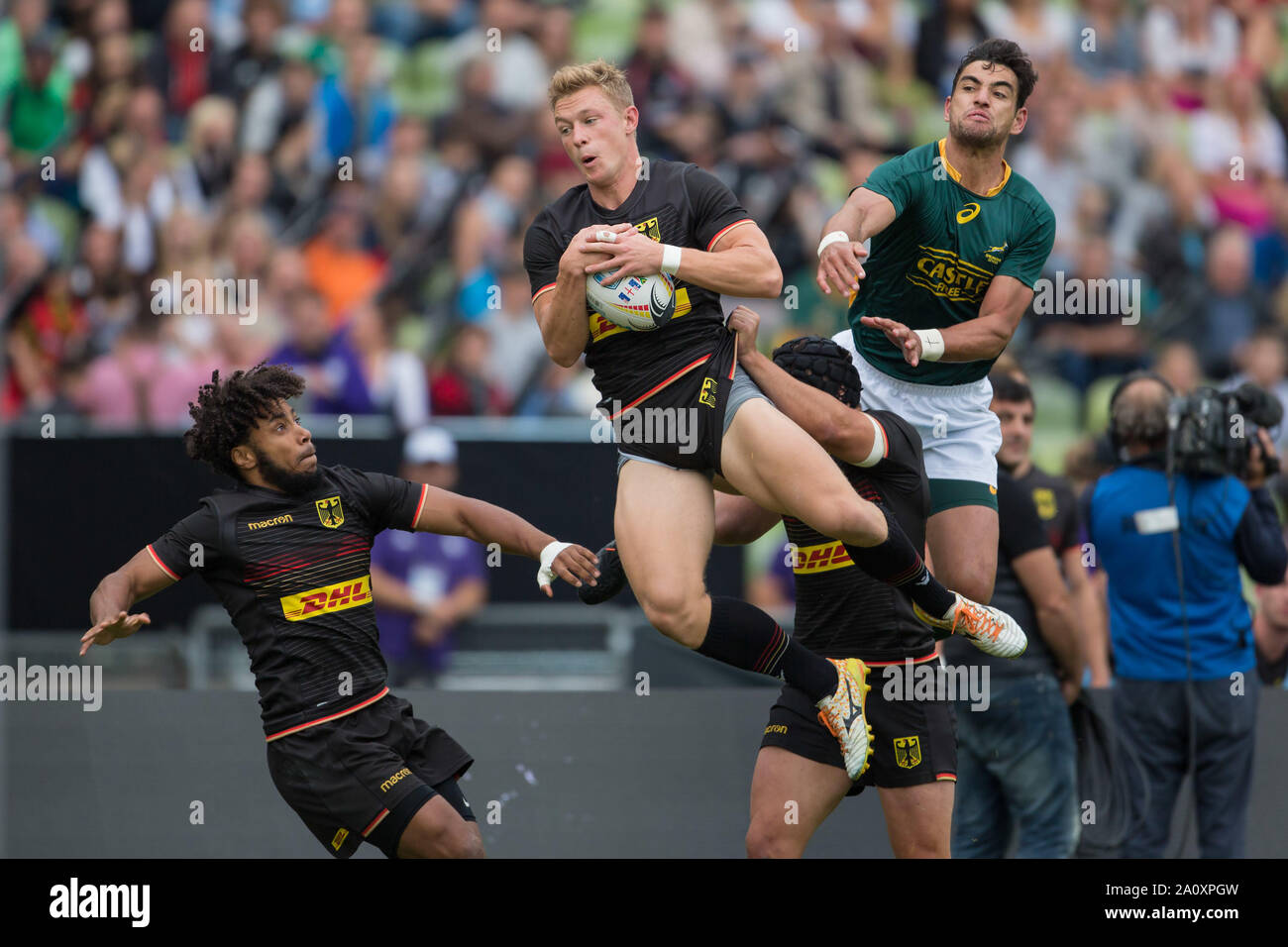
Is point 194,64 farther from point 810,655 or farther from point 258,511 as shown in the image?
point 810,655

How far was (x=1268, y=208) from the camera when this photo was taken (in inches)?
457

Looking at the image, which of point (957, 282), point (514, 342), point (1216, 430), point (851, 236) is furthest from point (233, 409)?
point (514, 342)

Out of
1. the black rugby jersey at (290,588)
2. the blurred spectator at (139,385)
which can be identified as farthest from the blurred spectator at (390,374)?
the black rugby jersey at (290,588)

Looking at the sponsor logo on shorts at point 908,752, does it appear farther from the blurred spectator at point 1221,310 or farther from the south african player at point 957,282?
the blurred spectator at point 1221,310

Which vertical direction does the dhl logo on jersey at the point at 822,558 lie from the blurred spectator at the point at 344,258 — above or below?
below

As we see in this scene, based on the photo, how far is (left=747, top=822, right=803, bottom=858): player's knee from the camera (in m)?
5.60

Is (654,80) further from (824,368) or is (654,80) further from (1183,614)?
(824,368)

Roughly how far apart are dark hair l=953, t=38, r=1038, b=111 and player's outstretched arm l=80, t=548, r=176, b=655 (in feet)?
11.0

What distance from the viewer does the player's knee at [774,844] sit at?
5598 millimetres

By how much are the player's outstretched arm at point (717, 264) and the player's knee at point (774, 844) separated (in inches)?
72.2

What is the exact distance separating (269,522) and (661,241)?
5.40ft

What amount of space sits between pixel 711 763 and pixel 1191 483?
7.92ft

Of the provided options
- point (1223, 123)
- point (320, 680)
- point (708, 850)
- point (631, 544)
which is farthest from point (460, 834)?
point (1223, 123)

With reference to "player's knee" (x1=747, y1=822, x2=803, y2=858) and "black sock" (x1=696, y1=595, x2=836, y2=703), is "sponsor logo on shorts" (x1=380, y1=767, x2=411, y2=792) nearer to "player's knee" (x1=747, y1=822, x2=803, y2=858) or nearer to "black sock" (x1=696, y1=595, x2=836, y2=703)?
"black sock" (x1=696, y1=595, x2=836, y2=703)
